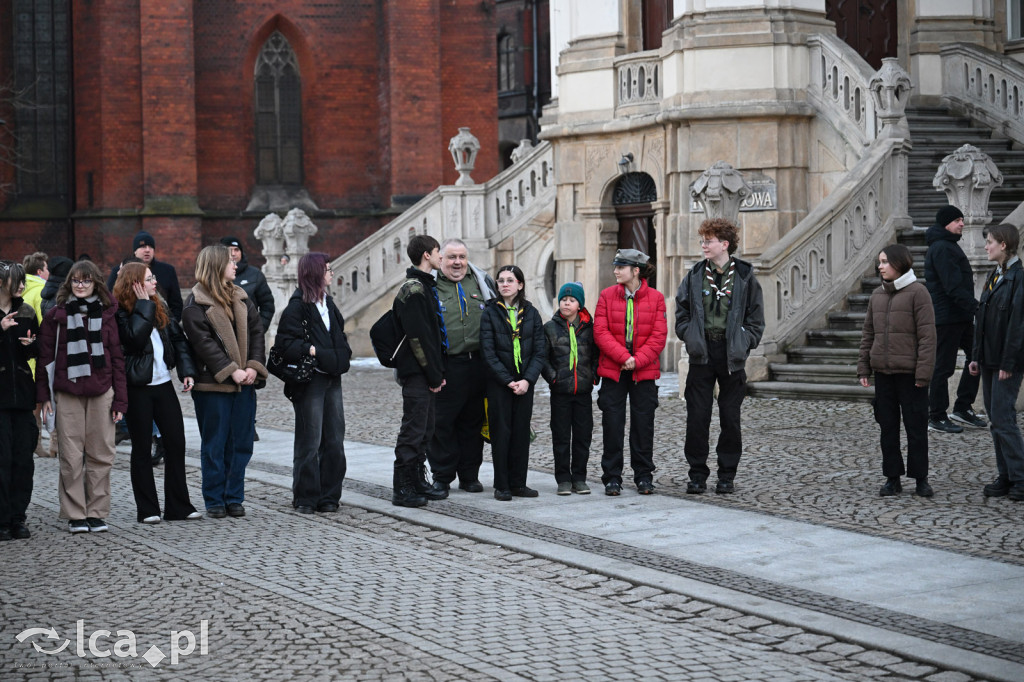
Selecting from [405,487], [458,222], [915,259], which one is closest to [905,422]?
[405,487]

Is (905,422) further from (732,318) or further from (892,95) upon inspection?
(892,95)

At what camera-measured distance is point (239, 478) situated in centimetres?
978

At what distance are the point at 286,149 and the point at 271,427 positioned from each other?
2023cm

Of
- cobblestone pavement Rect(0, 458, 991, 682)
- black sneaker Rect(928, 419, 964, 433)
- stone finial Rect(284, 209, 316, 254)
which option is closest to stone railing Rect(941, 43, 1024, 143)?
black sneaker Rect(928, 419, 964, 433)

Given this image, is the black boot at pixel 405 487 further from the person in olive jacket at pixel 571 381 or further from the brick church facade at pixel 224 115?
the brick church facade at pixel 224 115

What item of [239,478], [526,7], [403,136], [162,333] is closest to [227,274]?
[162,333]

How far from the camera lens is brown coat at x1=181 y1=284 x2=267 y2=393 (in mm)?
9648

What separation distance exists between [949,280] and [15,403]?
8.02 metres

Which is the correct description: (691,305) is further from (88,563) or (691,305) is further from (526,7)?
(526,7)

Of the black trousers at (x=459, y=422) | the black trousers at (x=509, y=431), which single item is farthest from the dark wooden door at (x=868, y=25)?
the black trousers at (x=509, y=431)

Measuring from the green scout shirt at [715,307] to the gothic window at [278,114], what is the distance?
25.2 metres

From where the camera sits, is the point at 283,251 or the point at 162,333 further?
the point at 283,251

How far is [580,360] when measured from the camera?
1009 centimetres

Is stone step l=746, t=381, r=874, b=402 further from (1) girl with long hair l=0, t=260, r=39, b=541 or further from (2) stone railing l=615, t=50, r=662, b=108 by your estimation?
(1) girl with long hair l=0, t=260, r=39, b=541
